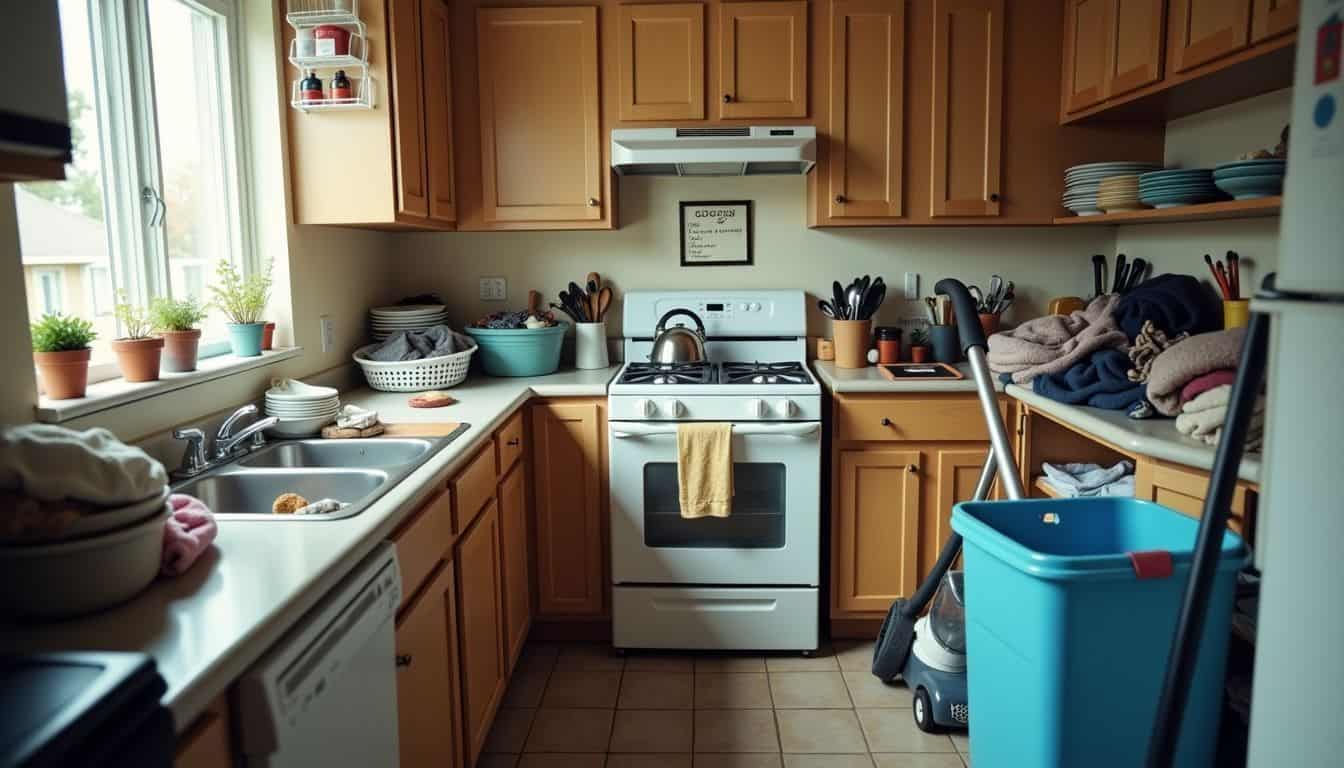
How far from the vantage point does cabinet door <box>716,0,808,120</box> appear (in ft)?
9.87

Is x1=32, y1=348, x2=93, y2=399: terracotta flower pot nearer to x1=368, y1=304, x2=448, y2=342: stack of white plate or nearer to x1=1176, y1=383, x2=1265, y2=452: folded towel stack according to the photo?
x1=368, y1=304, x2=448, y2=342: stack of white plate

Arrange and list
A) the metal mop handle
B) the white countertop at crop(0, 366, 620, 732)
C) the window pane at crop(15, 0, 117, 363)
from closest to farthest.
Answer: the white countertop at crop(0, 366, 620, 732) → the window pane at crop(15, 0, 117, 363) → the metal mop handle

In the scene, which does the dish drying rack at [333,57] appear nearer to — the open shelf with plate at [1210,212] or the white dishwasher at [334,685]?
the white dishwasher at [334,685]

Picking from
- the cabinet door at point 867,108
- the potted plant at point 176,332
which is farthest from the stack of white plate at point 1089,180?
the potted plant at point 176,332

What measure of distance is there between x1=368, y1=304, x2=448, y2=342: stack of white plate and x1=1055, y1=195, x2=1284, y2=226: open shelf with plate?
2251 mm

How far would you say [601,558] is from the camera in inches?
118

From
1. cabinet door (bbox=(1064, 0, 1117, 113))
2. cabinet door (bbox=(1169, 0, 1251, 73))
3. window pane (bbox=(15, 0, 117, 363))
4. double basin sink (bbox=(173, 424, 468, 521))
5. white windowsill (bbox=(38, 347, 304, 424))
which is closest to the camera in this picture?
white windowsill (bbox=(38, 347, 304, 424))

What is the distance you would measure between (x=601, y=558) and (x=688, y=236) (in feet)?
4.10

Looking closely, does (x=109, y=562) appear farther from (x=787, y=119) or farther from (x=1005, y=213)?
(x=1005, y=213)

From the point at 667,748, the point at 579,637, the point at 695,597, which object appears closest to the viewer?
the point at 667,748

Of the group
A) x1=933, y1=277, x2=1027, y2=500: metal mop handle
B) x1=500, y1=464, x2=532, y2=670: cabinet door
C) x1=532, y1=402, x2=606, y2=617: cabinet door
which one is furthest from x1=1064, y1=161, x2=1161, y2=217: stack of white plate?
x1=500, y1=464, x2=532, y2=670: cabinet door

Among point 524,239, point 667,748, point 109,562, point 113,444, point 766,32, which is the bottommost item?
point 667,748

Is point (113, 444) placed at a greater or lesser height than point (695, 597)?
greater

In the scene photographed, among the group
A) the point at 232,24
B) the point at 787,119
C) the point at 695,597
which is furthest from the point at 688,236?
the point at 232,24
